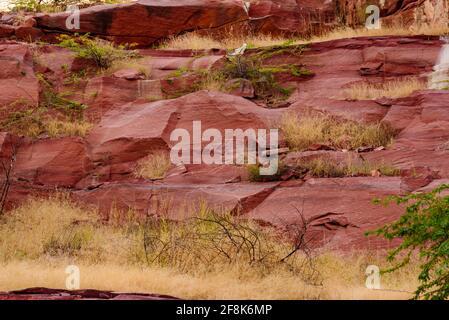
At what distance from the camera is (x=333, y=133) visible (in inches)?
509

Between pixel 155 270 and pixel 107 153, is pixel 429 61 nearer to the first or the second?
pixel 107 153

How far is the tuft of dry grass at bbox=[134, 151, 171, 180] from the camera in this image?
12.8 metres

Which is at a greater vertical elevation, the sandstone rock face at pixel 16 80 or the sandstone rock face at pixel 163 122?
the sandstone rock face at pixel 16 80

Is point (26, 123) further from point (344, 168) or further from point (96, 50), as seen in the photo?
point (344, 168)

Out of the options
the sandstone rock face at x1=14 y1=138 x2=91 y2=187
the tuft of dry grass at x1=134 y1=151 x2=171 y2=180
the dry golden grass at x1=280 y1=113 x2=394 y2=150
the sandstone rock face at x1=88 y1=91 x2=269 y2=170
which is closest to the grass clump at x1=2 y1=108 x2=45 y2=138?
the sandstone rock face at x1=14 y1=138 x2=91 y2=187

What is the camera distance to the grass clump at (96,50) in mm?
16656

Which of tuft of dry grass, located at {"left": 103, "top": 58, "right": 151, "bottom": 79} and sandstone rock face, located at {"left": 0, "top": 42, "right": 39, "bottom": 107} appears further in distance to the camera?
tuft of dry grass, located at {"left": 103, "top": 58, "right": 151, "bottom": 79}

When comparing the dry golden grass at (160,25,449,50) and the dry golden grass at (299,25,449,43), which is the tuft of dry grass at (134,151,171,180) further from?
the dry golden grass at (299,25,449,43)

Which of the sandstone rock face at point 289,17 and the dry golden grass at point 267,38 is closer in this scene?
the dry golden grass at point 267,38

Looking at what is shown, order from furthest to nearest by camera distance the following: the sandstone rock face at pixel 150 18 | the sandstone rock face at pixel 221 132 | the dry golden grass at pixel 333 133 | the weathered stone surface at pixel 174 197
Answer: the sandstone rock face at pixel 150 18
the dry golden grass at pixel 333 133
the weathered stone surface at pixel 174 197
the sandstone rock face at pixel 221 132

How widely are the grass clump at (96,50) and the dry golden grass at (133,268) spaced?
5848mm

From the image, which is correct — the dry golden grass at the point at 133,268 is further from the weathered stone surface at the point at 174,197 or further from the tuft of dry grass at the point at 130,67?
the tuft of dry grass at the point at 130,67

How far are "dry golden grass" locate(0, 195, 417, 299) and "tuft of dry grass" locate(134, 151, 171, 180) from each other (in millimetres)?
1434

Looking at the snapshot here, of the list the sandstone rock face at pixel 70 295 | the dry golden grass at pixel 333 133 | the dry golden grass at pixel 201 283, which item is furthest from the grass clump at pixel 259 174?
the sandstone rock face at pixel 70 295
